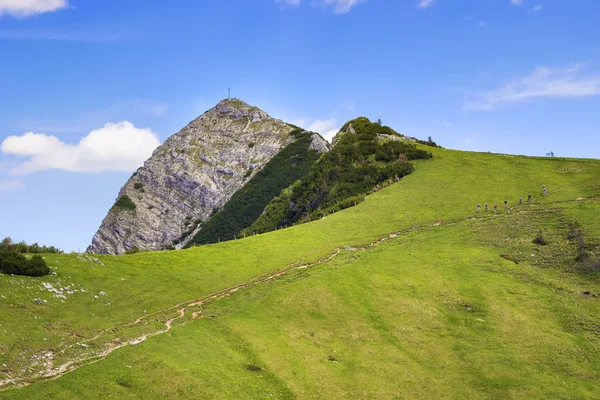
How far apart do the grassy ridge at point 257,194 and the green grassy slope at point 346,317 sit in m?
94.6

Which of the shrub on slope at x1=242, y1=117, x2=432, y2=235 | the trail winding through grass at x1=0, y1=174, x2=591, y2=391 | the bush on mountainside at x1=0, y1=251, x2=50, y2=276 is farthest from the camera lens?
the shrub on slope at x1=242, y1=117, x2=432, y2=235

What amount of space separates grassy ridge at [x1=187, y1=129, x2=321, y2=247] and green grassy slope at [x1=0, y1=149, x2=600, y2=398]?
9461cm

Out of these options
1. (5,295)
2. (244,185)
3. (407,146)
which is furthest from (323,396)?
(244,185)

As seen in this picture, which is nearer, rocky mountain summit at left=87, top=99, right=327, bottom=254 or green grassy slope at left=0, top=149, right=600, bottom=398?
green grassy slope at left=0, top=149, right=600, bottom=398

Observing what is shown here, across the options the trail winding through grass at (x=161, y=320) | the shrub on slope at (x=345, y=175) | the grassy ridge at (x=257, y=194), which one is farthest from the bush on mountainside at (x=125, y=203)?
the trail winding through grass at (x=161, y=320)

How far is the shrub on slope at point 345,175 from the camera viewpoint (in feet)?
307

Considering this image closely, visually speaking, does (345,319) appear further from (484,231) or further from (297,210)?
(297,210)

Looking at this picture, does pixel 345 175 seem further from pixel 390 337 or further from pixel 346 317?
pixel 390 337

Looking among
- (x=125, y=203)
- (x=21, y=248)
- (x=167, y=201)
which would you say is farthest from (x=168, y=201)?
(x=21, y=248)

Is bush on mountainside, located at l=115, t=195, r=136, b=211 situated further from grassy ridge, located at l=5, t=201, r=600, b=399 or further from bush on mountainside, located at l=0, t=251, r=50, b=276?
bush on mountainside, located at l=0, t=251, r=50, b=276

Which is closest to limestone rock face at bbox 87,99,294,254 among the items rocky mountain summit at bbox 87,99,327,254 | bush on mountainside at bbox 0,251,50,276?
rocky mountain summit at bbox 87,99,327,254

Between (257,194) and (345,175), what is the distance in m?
82.0

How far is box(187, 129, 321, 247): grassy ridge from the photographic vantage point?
534ft

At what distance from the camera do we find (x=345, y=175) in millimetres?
97875
